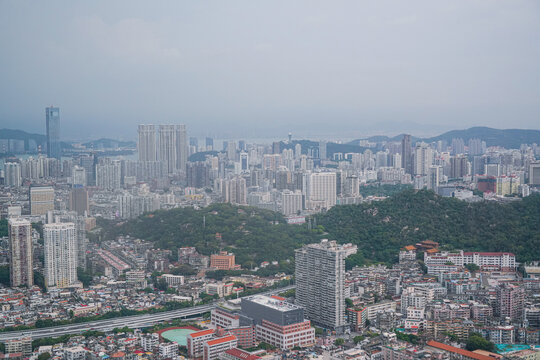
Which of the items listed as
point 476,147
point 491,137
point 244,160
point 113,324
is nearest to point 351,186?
point 244,160

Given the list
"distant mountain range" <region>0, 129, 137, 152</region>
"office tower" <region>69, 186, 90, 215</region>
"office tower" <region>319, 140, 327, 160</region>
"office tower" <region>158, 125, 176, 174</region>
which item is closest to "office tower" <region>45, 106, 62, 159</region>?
"distant mountain range" <region>0, 129, 137, 152</region>

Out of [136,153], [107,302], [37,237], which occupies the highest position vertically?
[136,153]

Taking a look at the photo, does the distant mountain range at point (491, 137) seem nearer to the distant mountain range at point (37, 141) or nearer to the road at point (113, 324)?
the distant mountain range at point (37, 141)

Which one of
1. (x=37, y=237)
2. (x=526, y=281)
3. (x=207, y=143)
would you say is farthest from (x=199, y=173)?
(x=526, y=281)

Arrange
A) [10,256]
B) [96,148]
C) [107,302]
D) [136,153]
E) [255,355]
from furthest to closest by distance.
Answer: [136,153] < [96,148] < [10,256] < [107,302] < [255,355]

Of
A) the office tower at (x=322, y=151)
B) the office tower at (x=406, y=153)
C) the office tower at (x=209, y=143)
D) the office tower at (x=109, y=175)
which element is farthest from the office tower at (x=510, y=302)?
the office tower at (x=322, y=151)

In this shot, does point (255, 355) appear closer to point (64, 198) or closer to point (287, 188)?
point (64, 198)

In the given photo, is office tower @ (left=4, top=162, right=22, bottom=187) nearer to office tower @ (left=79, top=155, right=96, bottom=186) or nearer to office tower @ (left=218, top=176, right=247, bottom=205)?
office tower @ (left=79, top=155, right=96, bottom=186)
